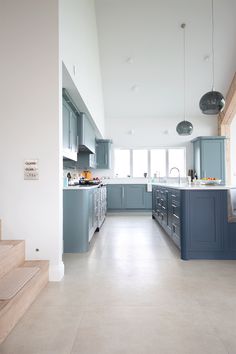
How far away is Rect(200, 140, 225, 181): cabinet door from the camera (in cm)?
749

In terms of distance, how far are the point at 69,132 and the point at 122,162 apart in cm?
446

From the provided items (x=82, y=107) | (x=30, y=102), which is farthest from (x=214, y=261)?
(x=82, y=107)

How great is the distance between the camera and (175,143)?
8.26 meters

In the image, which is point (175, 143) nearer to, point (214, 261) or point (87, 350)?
A: point (214, 261)

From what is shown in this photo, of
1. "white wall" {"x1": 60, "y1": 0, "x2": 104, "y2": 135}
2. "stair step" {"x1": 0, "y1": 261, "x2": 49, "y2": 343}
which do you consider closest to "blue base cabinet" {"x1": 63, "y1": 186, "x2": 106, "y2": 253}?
"stair step" {"x1": 0, "y1": 261, "x2": 49, "y2": 343}

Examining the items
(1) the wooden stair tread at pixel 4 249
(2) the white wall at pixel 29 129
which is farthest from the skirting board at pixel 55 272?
(1) the wooden stair tread at pixel 4 249

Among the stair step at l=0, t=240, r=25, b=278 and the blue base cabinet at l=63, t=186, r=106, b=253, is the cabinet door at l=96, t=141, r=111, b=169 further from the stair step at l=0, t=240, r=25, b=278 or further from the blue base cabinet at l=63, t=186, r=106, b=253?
the stair step at l=0, t=240, r=25, b=278

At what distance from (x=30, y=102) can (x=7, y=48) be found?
0.58m

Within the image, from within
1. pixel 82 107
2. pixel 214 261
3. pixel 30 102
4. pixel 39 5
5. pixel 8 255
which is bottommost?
pixel 214 261

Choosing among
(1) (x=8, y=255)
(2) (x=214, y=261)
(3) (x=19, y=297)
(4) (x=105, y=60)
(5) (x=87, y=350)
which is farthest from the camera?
(4) (x=105, y=60)

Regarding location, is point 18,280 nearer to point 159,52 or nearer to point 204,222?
point 204,222

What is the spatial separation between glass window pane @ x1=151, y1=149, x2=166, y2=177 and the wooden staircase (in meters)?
6.19

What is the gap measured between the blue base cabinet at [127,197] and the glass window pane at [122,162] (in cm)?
89

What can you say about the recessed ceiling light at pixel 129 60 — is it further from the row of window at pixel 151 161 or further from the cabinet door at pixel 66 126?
the cabinet door at pixel 66 126
